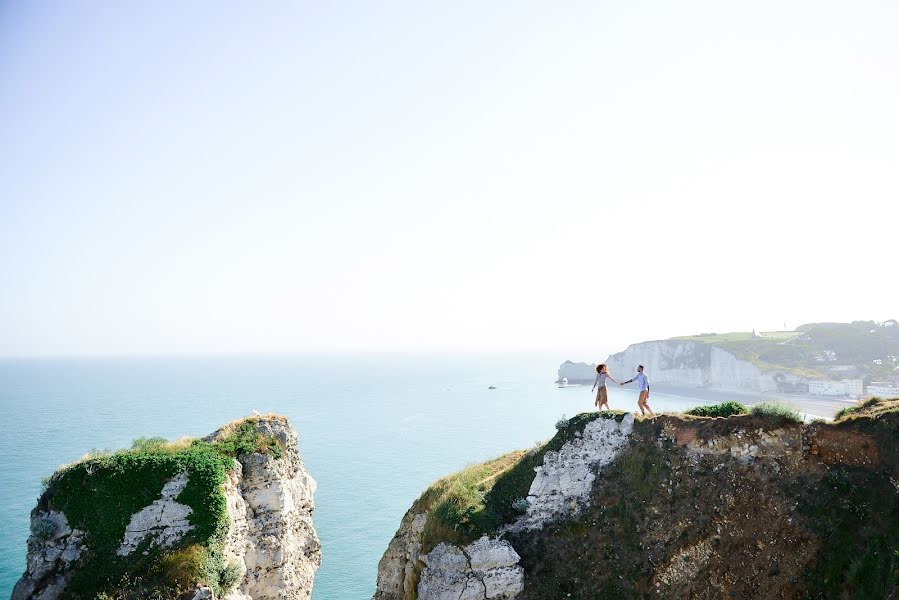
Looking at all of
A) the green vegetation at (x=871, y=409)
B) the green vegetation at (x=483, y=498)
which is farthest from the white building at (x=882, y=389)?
the green vegetation at (x=483, y=498)

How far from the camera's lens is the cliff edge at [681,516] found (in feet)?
56.4

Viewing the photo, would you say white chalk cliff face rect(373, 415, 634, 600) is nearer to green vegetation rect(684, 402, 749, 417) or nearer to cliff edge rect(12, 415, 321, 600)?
green vegetation rect(684, 402, 749, 417)

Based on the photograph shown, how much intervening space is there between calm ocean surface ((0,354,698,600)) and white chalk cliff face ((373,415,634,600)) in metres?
22.2

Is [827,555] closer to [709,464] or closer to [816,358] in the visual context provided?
[709,464]

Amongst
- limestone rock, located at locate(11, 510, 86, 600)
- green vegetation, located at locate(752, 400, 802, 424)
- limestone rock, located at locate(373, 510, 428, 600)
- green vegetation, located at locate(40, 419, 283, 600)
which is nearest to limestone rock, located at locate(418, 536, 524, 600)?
limestone rock, located at locate(373, 510, 428, 600)

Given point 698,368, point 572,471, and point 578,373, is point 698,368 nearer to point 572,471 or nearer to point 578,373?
point 578,373

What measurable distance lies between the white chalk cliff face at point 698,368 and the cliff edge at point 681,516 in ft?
340

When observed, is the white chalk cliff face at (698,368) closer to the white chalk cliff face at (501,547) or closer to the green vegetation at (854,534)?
the green vegetation at (854,534)

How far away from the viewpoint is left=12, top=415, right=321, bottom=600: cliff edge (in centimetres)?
1831

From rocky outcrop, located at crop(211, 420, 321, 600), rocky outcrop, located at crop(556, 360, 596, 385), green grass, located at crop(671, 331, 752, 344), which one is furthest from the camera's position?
rocky outcrop, located at crop(556, 360, 596, 385)

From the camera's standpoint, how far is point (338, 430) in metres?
98.3

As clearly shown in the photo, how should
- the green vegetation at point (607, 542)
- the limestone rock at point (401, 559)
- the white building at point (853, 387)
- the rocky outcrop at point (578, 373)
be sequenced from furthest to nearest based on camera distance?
1. the rocky outcrop at point (578, 373)
2. the white building at point (853, 387)
3. the limestone rock at point (401, 559)
4. the green vegetation at point (607, 542)

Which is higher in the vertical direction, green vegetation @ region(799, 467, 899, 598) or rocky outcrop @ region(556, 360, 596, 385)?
green vegetation @ region(799, 467, 899, 598)

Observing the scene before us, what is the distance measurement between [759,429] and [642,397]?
180 inches
